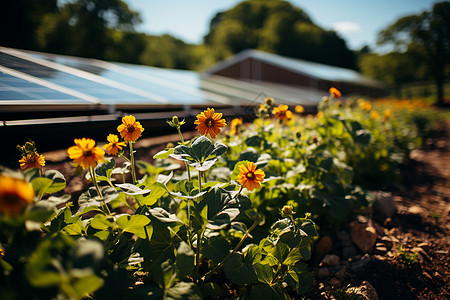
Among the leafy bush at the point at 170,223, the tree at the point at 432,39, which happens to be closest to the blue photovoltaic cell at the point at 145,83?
the leafy bush at the point at 170,223

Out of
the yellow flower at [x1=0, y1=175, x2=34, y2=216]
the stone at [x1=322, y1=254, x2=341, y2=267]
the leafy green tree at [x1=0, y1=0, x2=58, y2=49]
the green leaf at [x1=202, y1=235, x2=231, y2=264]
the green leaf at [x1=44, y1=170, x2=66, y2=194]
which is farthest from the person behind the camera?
the leafy green tree at [x1=0, y1=0, x2=58, y2=49]

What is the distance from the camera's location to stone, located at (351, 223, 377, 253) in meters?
1.80

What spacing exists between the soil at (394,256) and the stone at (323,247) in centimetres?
1

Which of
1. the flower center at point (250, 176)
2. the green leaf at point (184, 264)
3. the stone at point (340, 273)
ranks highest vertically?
the flower center at point (250, 176)

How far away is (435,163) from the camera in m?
4.38

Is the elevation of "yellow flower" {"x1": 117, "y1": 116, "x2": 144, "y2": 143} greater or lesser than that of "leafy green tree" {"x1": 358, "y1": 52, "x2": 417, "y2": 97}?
lesser

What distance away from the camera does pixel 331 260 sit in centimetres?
170

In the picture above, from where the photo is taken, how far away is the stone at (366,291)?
4.40 ft

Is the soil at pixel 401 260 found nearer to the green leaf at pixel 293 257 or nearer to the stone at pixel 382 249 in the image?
the stone at pixel 382 249

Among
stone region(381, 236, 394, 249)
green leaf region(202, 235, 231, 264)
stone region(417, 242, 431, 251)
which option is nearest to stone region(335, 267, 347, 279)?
stone region(381, 236, 394, 249)

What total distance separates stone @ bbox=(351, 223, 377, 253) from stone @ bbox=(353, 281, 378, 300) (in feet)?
1.37

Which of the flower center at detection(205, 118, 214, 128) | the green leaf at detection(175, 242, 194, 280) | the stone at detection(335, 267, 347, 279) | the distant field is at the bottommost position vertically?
the stone at detection(335, 267, 347, 279)

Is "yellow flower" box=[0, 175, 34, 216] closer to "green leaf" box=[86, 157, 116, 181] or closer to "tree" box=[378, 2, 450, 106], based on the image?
"green leaf" box=[86, 157, 116, 181]

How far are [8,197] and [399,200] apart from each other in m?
3.28
